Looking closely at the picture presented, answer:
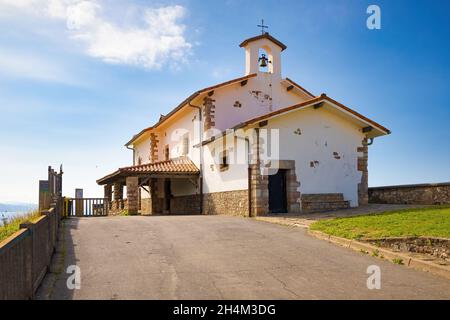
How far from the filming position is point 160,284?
6344 millimetres

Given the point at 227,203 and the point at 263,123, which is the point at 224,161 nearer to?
the point at 227,203

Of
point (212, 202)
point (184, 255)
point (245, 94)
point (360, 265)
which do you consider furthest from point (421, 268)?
point (245, 94)

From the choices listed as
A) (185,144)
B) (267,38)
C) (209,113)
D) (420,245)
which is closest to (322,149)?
(209,113)

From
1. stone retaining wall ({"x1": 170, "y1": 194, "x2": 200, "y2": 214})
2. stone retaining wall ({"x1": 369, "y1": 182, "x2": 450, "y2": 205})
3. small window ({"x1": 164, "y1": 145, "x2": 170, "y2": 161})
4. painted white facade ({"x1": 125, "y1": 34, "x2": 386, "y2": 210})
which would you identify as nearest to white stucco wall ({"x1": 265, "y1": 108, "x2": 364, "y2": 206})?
painted white facade ({"x1": 125, "y1": 34, "x2": 386, "y2": 210})

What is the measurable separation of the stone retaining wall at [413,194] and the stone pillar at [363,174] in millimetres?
1777

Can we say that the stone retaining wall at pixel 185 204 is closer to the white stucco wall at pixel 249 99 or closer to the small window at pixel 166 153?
the small window at pixel 166 153

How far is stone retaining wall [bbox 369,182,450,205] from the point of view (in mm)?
16891

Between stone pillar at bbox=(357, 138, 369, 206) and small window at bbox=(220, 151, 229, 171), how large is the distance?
5.63 meters

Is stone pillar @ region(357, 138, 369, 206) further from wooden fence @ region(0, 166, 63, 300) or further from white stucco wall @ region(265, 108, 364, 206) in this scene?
wooden fence @ region(0, 166, 63, 300)

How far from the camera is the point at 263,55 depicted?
68.6ft

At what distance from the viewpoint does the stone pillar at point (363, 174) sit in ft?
58.7

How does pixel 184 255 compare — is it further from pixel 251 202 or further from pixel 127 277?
pixel 251 202

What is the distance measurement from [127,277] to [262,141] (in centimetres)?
1025
